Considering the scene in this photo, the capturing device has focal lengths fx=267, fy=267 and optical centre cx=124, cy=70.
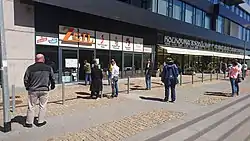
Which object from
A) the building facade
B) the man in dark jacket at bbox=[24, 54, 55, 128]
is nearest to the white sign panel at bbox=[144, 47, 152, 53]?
the building facade

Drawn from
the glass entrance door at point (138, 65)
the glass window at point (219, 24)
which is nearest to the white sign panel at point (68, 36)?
the glass entrance door at point (138, 65)

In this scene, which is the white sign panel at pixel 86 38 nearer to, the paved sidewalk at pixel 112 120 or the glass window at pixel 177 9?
the paved sidewalk at pixel 112 120

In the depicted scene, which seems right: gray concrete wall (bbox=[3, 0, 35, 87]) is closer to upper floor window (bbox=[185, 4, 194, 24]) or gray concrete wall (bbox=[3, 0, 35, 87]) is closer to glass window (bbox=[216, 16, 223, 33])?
upper floor window (bbox=[185, 4, 194, 24])

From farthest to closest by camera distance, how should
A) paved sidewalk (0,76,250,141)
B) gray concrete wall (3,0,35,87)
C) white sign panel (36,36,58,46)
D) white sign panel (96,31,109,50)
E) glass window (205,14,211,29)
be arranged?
glass window (205,14,211,29), white sign panel (96,31,109,50), white sign panel (36,36,58,46), gray concrete wall (3,0,35,87), paved sidewalk (0,76,250,141)

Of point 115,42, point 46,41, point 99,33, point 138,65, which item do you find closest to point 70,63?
point 46,41

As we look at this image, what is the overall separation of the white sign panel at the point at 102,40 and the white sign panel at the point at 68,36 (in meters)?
2.22

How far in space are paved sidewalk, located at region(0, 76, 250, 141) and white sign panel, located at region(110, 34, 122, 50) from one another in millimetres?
10416

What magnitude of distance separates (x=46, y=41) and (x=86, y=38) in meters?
3.37

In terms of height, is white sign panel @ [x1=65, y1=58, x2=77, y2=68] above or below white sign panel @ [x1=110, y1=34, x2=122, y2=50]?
below

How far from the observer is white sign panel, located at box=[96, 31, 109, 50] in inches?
757

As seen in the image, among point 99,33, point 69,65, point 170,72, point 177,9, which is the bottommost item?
point 170,72

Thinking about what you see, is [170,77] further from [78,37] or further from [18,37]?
[78,37]

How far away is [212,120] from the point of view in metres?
8.13

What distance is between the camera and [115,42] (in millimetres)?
21156
